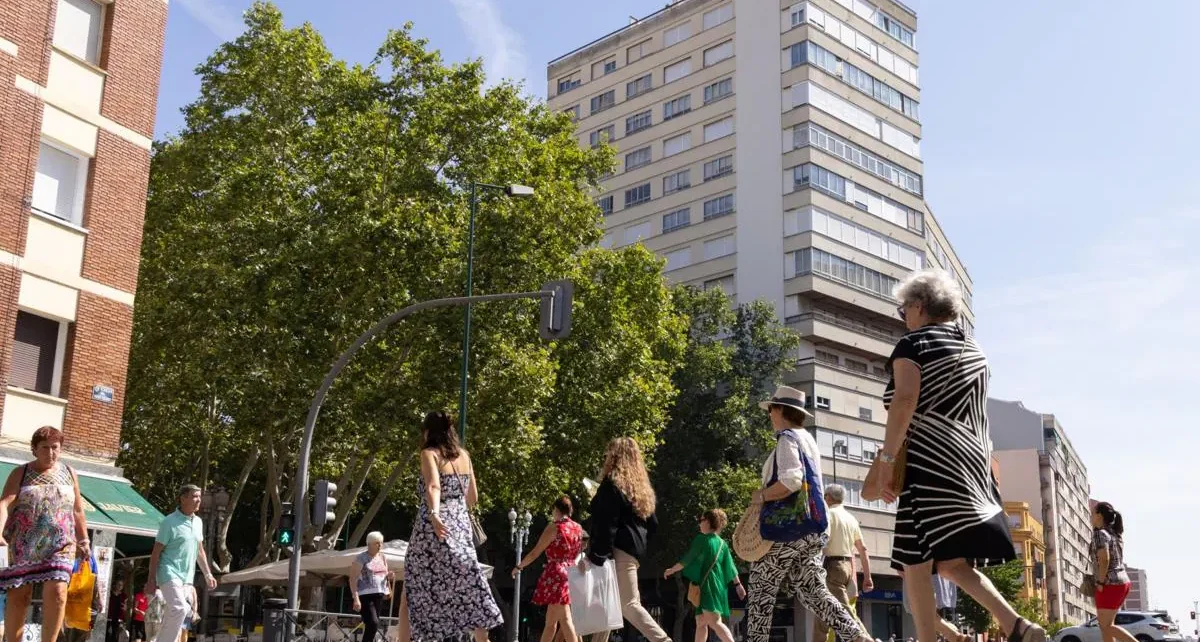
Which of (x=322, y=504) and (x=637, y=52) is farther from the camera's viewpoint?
(x=637, y=52)

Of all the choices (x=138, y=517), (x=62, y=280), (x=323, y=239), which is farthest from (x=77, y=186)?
(x=323, y=239)

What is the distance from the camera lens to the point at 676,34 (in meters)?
67.4

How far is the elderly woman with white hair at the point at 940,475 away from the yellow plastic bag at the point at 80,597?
7882 mm

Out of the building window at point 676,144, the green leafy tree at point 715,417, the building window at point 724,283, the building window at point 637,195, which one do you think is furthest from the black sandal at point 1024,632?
the building window at point 637,195

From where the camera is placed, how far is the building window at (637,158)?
2635 inches

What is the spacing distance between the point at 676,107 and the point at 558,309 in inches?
1790

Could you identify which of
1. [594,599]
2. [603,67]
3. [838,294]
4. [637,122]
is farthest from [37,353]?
[603,67]

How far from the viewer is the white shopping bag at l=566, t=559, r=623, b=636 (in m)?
9.83

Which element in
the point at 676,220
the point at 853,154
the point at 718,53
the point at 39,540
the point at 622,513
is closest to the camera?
the point at 39,540

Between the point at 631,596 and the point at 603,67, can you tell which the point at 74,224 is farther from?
the point at 603,67

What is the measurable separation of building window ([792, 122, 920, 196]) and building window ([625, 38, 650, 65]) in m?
12.7

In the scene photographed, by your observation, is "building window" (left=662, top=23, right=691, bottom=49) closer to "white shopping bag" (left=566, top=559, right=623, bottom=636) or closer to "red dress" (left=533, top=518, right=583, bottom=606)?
"red dress" (left=533, top=518, right=583, bottom=606)

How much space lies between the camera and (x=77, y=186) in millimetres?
21953

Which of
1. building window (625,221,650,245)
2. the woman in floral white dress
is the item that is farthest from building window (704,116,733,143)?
the woman in floral white dress
